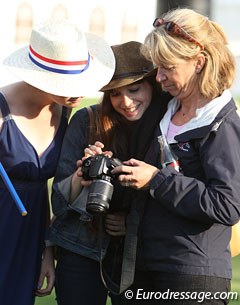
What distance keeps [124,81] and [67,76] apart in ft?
0.81

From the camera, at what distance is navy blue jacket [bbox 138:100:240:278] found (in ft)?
10.0

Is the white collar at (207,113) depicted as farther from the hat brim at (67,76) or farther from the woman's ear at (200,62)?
the hat brim at (67,76)

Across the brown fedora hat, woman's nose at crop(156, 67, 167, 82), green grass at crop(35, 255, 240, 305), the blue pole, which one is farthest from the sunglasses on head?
green grass at crop(35, 255, 240, 305)

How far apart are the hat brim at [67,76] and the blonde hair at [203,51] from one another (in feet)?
1.20

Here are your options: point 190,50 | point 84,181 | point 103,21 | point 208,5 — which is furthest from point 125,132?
point 103,21

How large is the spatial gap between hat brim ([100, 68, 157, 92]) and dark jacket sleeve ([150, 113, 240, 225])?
0.55 m

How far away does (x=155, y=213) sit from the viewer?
324 centimetres

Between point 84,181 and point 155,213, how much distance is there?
1.11 feet

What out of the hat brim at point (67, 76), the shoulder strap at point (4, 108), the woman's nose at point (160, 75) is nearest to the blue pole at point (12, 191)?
the shoulder strap at point (4, 108)

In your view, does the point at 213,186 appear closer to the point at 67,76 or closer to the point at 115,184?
the point at 115,184

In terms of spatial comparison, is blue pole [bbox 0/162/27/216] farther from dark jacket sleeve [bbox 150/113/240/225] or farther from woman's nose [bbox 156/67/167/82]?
woman's nose [bbox 156/67/167/82]

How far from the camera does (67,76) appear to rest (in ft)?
11.7

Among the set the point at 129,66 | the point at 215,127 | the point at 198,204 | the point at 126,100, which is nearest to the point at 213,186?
the point at 198,204

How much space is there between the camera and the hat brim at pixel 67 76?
11.5ft
